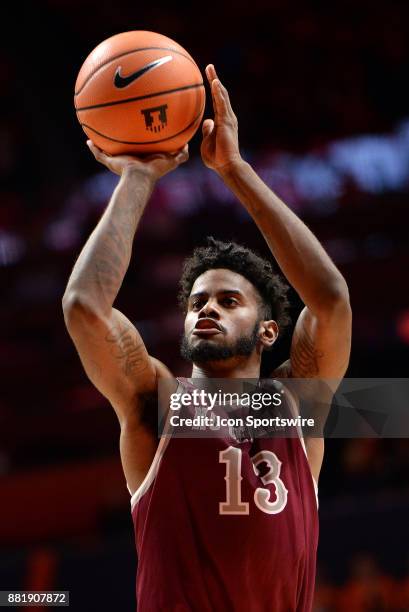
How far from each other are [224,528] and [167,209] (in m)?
7.92

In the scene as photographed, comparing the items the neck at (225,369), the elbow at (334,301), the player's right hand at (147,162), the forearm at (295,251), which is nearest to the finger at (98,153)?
the player's right hand at (147,162)

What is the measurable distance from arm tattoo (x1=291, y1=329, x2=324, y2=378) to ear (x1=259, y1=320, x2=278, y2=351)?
141 mm

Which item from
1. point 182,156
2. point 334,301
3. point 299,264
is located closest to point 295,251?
point 299,264

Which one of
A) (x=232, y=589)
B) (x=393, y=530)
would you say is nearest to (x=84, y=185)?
(x=393, y=530)

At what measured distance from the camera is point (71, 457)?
12.9 meters

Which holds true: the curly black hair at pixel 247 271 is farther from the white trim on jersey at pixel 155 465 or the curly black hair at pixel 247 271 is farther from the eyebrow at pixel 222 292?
the white trim on jersey at pixel 155 465

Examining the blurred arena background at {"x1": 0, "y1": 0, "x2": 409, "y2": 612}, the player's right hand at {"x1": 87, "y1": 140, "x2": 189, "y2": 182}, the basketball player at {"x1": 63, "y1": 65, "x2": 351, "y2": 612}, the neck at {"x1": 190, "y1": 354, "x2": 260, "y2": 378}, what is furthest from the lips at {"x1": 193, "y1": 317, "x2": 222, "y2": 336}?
the blurred arena background at {"x1": 0, "y1": 0, "x2": 409, "y2": 612}

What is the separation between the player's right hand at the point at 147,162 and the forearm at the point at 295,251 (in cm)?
28

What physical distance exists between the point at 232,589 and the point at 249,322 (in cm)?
93

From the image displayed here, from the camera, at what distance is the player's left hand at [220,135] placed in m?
3.21

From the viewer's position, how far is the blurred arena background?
381 inches

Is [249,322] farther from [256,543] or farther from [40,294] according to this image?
[40,294]

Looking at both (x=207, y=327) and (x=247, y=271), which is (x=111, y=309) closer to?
(x=207, y=327)

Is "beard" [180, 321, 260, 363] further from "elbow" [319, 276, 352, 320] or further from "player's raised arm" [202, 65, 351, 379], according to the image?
"elbow" [319, 276, 352, 320]
